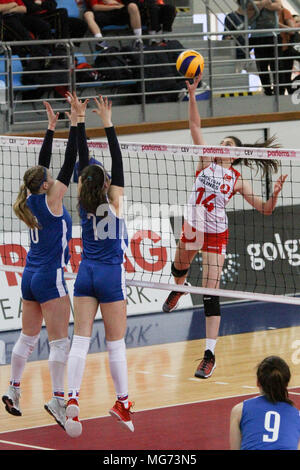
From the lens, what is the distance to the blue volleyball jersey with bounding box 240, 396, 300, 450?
18.0 ft

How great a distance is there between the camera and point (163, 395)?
30.6ft

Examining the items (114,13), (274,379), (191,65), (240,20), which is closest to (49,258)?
(274,379)

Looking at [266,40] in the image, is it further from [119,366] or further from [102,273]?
[119,366]

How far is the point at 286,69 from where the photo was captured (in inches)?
640

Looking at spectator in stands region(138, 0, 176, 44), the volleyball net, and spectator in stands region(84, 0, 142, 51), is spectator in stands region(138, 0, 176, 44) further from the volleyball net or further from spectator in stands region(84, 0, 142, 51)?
the volleyball net

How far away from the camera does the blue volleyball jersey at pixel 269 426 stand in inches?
216

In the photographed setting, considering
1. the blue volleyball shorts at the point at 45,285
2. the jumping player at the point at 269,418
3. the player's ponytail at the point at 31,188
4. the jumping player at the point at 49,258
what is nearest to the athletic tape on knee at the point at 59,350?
the jumping player at the point at 49,258

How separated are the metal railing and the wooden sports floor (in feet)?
14.4

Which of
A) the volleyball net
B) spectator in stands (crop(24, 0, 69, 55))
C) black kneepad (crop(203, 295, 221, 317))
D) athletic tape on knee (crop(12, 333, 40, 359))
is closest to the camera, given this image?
athletic tape on knee (crop(12, 333, 40, 359))

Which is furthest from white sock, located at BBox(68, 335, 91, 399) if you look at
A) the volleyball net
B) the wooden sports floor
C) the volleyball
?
the volleyball net

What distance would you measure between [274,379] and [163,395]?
3865mm
